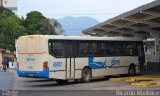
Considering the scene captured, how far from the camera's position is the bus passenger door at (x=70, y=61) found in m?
26.1

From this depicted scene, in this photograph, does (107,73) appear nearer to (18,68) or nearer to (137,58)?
(137,58)

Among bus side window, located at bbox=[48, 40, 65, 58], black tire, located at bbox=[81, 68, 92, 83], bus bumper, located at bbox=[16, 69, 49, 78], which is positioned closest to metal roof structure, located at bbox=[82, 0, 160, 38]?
black tire, located at bbox=[81, 68, 92, 83]

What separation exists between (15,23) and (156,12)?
216 ft

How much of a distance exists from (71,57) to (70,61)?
30 centimetres

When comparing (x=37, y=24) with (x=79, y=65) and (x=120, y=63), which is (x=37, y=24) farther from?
(x=79, y=65)

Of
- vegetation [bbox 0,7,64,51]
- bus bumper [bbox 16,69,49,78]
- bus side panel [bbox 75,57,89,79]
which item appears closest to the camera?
bus bumper [bbox 16,69,49,78]

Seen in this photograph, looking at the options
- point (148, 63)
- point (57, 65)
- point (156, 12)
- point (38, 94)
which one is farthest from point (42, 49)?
point (148, 63)

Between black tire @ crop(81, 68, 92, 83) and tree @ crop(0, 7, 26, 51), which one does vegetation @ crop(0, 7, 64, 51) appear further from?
black tire @ crop(81, 68, 92, 83)

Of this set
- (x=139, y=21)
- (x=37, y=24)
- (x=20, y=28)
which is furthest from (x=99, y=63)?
(x=37, y=24)

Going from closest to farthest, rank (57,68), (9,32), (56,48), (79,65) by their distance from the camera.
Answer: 1. (57,68)
2. (56,48)
3. (79,65)
4. (9,32)

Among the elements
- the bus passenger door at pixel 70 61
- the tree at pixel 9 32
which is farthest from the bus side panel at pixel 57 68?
the tree at pixel 9 32

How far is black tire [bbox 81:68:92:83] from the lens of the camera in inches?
1088

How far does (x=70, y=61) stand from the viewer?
26.3 meters

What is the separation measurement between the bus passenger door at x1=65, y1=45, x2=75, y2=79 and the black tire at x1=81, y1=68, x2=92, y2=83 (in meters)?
1.21
